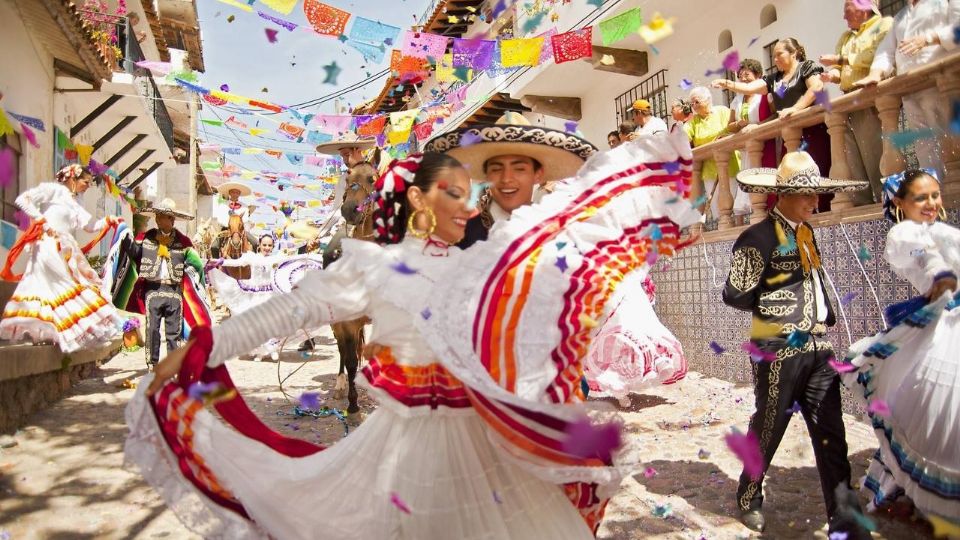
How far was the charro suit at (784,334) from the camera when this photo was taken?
3.69m

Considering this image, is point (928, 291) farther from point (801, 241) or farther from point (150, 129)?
point (150, 129)

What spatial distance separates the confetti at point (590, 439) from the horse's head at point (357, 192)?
4.64 m

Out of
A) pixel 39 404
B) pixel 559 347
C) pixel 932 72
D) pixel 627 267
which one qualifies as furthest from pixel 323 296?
pixel 39 404

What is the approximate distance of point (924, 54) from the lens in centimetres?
538

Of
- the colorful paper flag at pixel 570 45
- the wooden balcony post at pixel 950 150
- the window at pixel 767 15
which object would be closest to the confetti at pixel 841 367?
the wooden balcony post at pixel 950 150

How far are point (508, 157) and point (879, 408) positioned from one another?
2388 mm

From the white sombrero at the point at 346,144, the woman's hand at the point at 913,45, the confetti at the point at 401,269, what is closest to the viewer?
the confetti at the point at 401,269

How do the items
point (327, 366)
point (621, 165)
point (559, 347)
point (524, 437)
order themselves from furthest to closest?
point (327, 366) < point (621, 165) < point (559, 347) < point (524, 437)

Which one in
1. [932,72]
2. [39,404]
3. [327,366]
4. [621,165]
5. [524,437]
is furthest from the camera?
[327,366]

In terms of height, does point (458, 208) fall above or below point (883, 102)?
below

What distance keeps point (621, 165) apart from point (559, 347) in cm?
66

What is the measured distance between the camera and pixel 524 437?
1.90 meters

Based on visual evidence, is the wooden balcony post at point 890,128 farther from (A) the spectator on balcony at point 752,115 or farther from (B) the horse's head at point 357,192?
(B) the horse's head at point 357,192

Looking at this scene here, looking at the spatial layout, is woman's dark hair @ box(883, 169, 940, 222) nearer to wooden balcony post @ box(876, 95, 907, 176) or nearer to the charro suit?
the charro suit
